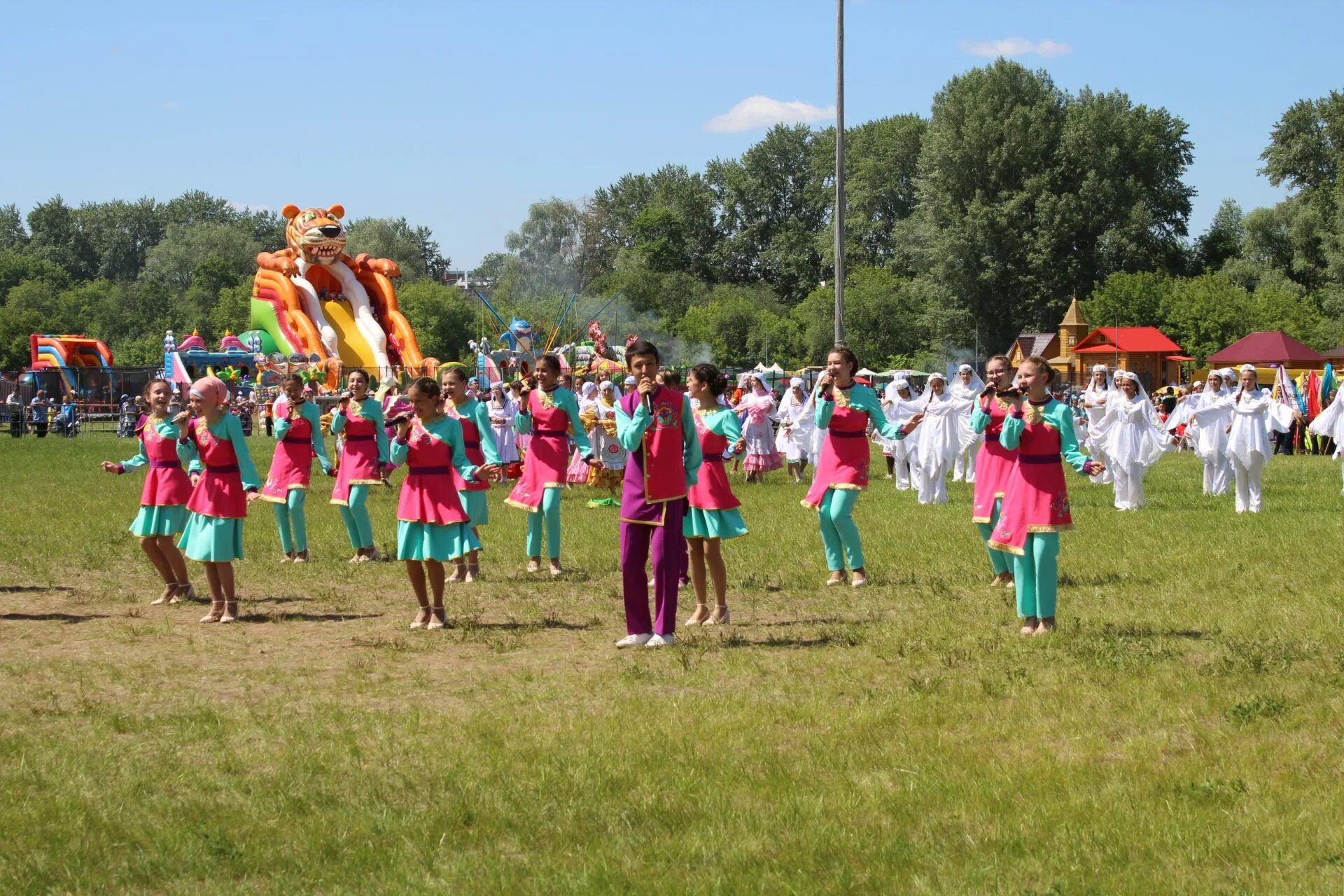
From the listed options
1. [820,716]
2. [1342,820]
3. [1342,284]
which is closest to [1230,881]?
[1342,820]

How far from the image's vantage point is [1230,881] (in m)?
5.16

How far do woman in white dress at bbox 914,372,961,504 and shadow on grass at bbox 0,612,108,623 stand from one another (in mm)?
11607

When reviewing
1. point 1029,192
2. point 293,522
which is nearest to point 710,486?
point 293,522

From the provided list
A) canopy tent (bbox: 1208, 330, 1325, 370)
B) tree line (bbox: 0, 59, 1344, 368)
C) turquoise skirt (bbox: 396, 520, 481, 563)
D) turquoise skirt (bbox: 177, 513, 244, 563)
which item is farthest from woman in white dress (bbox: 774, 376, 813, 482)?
tree line (bbox: 0, 59, 1344, 368)

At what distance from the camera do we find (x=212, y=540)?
11.2 m

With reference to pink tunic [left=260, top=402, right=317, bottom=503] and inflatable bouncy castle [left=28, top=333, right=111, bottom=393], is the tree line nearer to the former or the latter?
inflatable bouncy castle [left=28, top=333, right=111, bottom=393]

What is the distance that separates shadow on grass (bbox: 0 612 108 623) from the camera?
1139cm

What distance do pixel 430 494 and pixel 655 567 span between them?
5.92 feet

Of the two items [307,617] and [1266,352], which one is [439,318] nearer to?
[1266,352]

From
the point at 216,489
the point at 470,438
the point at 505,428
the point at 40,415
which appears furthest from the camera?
the point at 40,415

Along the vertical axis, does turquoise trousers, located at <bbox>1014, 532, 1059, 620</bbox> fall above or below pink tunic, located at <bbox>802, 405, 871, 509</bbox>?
below

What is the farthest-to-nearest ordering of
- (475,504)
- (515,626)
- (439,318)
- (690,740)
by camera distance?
(439,318) < (475,504) < (515,626) < (690,740)

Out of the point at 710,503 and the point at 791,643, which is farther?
the point at 710,503

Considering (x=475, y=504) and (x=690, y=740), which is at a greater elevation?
(x=475, y=504)
